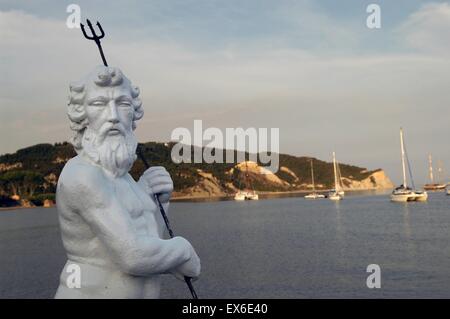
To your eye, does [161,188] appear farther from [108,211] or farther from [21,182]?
[21,182]

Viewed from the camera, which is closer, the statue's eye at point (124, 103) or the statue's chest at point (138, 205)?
the statue's chest at point (138, 205)

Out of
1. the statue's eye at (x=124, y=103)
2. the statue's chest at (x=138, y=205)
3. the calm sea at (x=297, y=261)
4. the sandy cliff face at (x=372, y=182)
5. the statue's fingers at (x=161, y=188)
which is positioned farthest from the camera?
the sandy cliff face at (x=372, y=182)

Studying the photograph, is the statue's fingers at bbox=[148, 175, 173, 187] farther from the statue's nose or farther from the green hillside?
the green hillside

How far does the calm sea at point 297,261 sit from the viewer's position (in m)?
19.3

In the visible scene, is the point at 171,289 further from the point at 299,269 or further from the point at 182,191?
the point at 182,191

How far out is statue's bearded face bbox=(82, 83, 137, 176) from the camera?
3.13 metres

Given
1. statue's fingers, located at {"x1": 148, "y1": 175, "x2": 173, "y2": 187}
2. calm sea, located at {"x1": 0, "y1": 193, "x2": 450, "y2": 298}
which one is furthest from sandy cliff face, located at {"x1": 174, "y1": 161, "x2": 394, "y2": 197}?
statue's fingers, located at {"x1": 148, "y1": 175, "x2": 173, "y2": 187}

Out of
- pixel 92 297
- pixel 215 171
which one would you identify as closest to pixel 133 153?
pixel 92 297

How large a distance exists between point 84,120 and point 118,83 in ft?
0.92

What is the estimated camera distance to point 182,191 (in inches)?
4936

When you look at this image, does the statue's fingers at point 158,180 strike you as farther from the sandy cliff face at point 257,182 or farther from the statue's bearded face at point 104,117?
the sandy cliff face at point 257,182

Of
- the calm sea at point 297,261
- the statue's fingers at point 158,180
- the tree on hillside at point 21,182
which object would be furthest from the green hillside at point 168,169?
the statue's fingers at point 158,180

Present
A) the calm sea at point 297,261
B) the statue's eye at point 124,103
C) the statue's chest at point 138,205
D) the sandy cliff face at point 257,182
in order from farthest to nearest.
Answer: the sandy cliff face at point 257,182 < the calm sea at point 297,261 < the statue's eye at point 124,103 < the statue's chest at point 138,205
